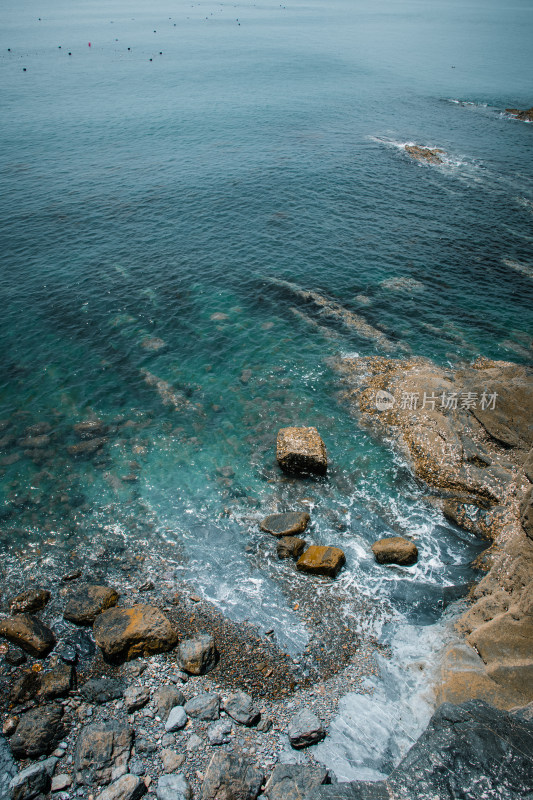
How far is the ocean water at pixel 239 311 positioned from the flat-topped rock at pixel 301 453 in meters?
0.89

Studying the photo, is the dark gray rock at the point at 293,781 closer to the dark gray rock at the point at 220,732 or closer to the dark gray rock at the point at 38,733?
the dark gray rock at the point at 220,732

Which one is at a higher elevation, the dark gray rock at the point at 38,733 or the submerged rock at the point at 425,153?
the submerged rock at the point at 425,153

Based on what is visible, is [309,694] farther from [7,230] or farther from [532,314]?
[7,230]

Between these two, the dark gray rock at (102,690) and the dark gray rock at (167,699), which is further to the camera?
the dark gray rock at (102,690)

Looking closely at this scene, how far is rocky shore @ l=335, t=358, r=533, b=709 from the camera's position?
17.4m

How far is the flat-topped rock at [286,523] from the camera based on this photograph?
23.8 metres

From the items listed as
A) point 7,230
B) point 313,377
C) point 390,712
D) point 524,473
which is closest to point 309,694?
point 390,712

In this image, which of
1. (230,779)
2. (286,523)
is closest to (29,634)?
(230,779)

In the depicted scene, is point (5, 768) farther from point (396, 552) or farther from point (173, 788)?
point (396, 552)

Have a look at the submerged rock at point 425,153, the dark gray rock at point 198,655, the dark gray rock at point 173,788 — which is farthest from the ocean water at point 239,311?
the dark gray rock at point 173,788

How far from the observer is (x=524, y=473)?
82.4ft

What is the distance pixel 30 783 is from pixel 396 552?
55.9ft

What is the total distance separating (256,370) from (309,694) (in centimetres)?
2228

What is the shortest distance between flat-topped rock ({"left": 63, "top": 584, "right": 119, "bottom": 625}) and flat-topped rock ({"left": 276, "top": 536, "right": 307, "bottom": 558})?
8232 millimetres
